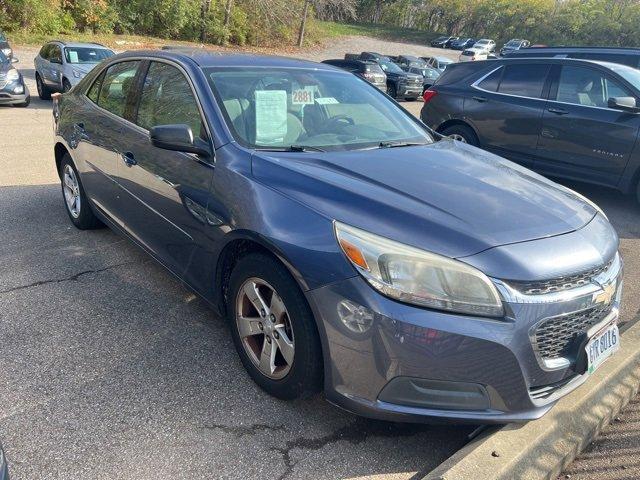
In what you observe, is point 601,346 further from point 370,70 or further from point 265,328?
point 370,70

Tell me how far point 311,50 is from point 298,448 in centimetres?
3917

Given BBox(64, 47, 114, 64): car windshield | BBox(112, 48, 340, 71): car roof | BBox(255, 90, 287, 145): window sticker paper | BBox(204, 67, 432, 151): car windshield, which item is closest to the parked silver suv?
BBox(64, 47, 114, 64): car windshield

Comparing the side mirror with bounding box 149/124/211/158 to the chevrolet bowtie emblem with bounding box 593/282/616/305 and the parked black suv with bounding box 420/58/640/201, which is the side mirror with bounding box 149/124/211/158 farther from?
the parked black suv with bounding box 420/58/640/201

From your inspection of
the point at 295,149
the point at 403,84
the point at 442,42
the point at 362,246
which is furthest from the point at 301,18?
the point at 362,246

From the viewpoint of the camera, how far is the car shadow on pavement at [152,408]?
238 centimetres

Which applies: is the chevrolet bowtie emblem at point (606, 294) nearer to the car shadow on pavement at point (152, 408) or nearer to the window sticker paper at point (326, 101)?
the car shadow on pavement at point (152, 408)

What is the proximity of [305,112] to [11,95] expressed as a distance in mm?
11271

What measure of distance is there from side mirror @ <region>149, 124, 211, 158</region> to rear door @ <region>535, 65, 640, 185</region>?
515cm

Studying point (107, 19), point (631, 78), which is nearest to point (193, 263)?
point (631, 78)

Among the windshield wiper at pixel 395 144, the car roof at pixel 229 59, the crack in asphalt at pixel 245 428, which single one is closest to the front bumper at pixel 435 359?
the crack in asphalt at pixel 245 428

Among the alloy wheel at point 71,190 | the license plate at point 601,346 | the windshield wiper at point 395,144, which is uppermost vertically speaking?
the windshield wiper at point 395,144

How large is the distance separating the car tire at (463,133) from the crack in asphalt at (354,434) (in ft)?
18.5

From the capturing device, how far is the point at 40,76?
1445 centimetres

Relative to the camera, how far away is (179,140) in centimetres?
298
